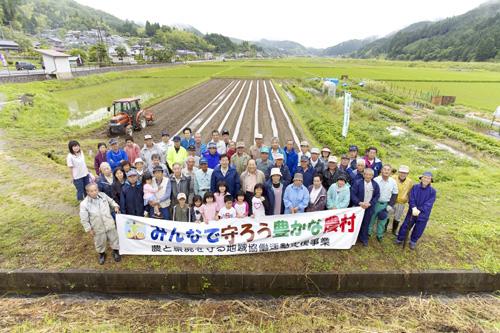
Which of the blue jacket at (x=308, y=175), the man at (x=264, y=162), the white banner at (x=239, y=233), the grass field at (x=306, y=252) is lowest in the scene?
the grass field at (x=306, y=252)

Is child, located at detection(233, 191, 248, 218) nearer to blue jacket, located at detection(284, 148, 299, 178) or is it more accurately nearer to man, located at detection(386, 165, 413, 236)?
blue jacket, located at detection(284, 148, 299, 178)

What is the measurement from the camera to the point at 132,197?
228 inches

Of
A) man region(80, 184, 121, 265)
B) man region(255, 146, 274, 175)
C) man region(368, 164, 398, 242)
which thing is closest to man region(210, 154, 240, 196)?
man region(255, 146, 274, 175)

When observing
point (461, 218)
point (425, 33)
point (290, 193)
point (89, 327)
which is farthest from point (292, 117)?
point (425, 33)

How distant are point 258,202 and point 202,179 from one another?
151cm

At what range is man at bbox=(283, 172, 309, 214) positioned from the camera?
5.80 m

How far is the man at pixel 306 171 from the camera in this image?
20.9 ft

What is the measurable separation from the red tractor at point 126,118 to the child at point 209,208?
1145 centimetres

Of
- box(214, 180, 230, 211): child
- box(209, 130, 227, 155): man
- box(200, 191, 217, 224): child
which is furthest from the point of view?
box(209, 130, 227, 155): man

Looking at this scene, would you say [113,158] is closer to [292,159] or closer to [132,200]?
[132,200]

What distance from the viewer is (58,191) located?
8.46 meters

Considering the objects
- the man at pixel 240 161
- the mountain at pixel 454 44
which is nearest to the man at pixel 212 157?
the man at pixel 240 161

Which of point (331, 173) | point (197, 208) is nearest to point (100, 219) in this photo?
point (197, 208)

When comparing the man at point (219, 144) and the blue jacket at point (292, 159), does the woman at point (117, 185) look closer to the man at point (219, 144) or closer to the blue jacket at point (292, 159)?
the man at point (219, 144)
